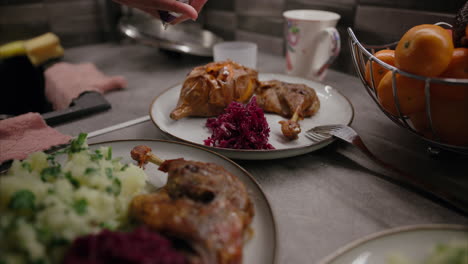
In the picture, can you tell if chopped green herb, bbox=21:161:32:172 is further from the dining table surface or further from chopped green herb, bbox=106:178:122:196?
the dining table surface

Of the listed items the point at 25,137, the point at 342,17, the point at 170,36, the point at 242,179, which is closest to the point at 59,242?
the point at 242,179

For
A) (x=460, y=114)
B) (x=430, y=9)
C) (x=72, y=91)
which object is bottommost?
(x=72, y=91)

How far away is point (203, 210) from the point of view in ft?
1.88

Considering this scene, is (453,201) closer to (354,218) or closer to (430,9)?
(354,218)

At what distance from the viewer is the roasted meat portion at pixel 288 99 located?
1.10 metres

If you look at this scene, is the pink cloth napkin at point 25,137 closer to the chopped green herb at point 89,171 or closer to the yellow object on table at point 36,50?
the chopped green herb at point 89,171

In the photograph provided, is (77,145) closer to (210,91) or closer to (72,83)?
(210,91)

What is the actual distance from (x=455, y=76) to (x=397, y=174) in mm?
273

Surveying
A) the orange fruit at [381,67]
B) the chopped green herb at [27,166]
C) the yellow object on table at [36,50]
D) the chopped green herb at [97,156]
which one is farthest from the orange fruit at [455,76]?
the yellow object on table at [36,50]

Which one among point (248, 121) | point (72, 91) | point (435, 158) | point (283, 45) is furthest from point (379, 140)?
point (72, 91)

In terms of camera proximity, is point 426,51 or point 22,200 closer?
point 22,200

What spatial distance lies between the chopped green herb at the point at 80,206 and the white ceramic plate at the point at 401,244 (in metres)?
0.43

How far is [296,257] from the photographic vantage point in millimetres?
606

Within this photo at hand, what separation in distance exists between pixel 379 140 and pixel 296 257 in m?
0.55
